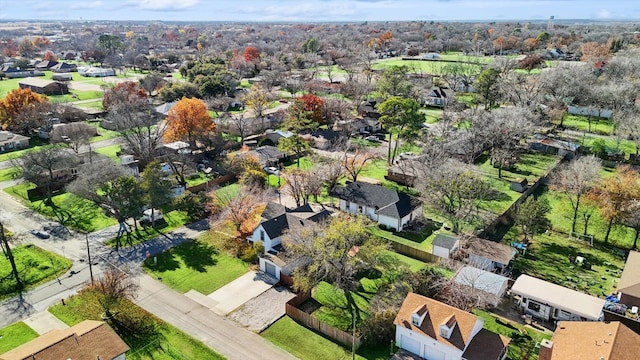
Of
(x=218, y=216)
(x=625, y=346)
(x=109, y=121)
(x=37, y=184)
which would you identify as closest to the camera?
(x=625, y=346)

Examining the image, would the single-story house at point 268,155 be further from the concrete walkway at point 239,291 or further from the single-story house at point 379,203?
the concrete walkway at point 239,291

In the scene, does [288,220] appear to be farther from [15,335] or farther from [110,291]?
[15,335]

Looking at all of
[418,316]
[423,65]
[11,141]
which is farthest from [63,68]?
[418,316]

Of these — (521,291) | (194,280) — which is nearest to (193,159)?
(194,280)

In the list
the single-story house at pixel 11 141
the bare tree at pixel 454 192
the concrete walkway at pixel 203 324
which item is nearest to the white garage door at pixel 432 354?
the concrete walkway at pixel 203 324

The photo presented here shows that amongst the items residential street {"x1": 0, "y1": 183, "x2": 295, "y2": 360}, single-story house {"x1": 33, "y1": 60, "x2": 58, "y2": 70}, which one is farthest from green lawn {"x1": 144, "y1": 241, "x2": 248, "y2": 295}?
single-story house {"x1": 33, "y1": 60, "x2": 58, "y2": 70}

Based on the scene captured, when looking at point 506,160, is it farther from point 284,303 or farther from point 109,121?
point 109,121

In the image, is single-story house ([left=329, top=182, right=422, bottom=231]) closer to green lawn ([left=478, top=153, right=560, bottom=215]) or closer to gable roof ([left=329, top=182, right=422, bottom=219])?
gable roof ([left=329, top=182, right=422, bottom=219])
